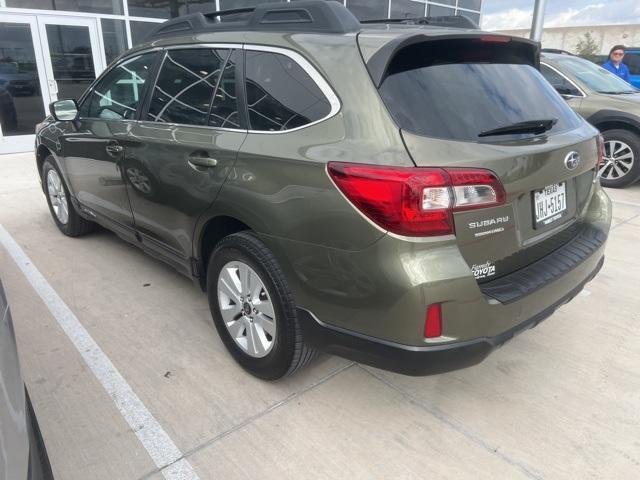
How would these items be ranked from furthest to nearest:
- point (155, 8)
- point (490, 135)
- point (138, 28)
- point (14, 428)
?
point (155, 8) < point (138, 28) < point (490, 135) < point (14, 428)

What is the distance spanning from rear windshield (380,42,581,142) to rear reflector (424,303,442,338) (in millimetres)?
672

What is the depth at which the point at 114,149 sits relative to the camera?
3398 millimetres

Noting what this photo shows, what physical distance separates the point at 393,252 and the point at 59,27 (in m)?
10.2

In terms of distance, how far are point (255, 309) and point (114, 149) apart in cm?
172

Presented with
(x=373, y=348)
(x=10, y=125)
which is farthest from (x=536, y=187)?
(x=10, y=125)

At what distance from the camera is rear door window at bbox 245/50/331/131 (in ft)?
7.07

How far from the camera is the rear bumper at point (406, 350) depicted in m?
1.93

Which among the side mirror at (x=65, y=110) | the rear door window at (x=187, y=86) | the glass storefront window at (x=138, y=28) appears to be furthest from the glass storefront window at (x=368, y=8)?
the rear door window at (x=187, y=86)

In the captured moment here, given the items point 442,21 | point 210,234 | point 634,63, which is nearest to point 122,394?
point 210,234

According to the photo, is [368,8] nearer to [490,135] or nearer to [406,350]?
[490,135]

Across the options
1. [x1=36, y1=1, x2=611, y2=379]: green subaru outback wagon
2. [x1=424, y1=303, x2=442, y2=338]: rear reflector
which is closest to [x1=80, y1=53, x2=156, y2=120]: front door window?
[x1=36, y1=1, x2=611, y2=379]: green subaru outback wagon

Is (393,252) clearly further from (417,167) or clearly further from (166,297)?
(166,297)

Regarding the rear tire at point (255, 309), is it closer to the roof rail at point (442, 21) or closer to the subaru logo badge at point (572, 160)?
the subaru logo badge at point (572, 160)

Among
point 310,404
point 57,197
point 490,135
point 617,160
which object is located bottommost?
point 310,404
